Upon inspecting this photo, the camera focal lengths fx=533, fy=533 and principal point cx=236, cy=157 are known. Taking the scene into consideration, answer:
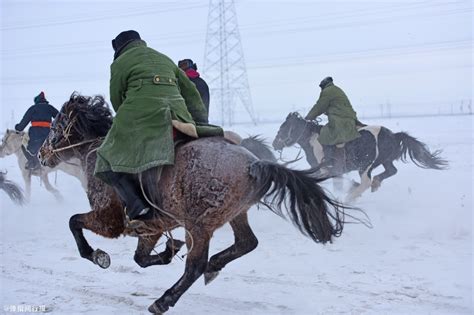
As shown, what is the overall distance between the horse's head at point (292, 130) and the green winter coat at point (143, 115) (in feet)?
19.4

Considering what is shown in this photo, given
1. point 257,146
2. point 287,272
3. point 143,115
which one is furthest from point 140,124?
point 257,146

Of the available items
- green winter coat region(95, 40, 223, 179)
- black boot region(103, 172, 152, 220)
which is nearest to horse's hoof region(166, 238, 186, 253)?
black boot region(103, 172, 152, 220)

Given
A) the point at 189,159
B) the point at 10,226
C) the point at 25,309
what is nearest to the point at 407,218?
the point at 189,159

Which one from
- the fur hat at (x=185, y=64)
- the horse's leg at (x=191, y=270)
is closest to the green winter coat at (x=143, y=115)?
the horse's leg at (x=191, y=270)

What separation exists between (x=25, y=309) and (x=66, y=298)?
1.31ft

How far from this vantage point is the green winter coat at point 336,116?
30.9 ft

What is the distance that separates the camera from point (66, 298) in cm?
486

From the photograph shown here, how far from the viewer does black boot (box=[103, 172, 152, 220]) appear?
4199mm

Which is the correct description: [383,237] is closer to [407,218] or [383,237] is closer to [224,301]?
[407,218]

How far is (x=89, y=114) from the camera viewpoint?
511 cm

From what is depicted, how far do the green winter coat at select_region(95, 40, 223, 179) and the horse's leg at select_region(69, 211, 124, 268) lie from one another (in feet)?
1.48

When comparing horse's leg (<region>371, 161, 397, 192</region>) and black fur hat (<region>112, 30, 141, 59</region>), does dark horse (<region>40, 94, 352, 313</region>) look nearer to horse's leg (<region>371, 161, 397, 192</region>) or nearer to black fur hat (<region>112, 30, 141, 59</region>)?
black fur hat (<region>112, 30, 141, 59</region>)

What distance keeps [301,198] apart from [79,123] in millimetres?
2342

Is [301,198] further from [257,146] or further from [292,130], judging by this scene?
[292,130]
